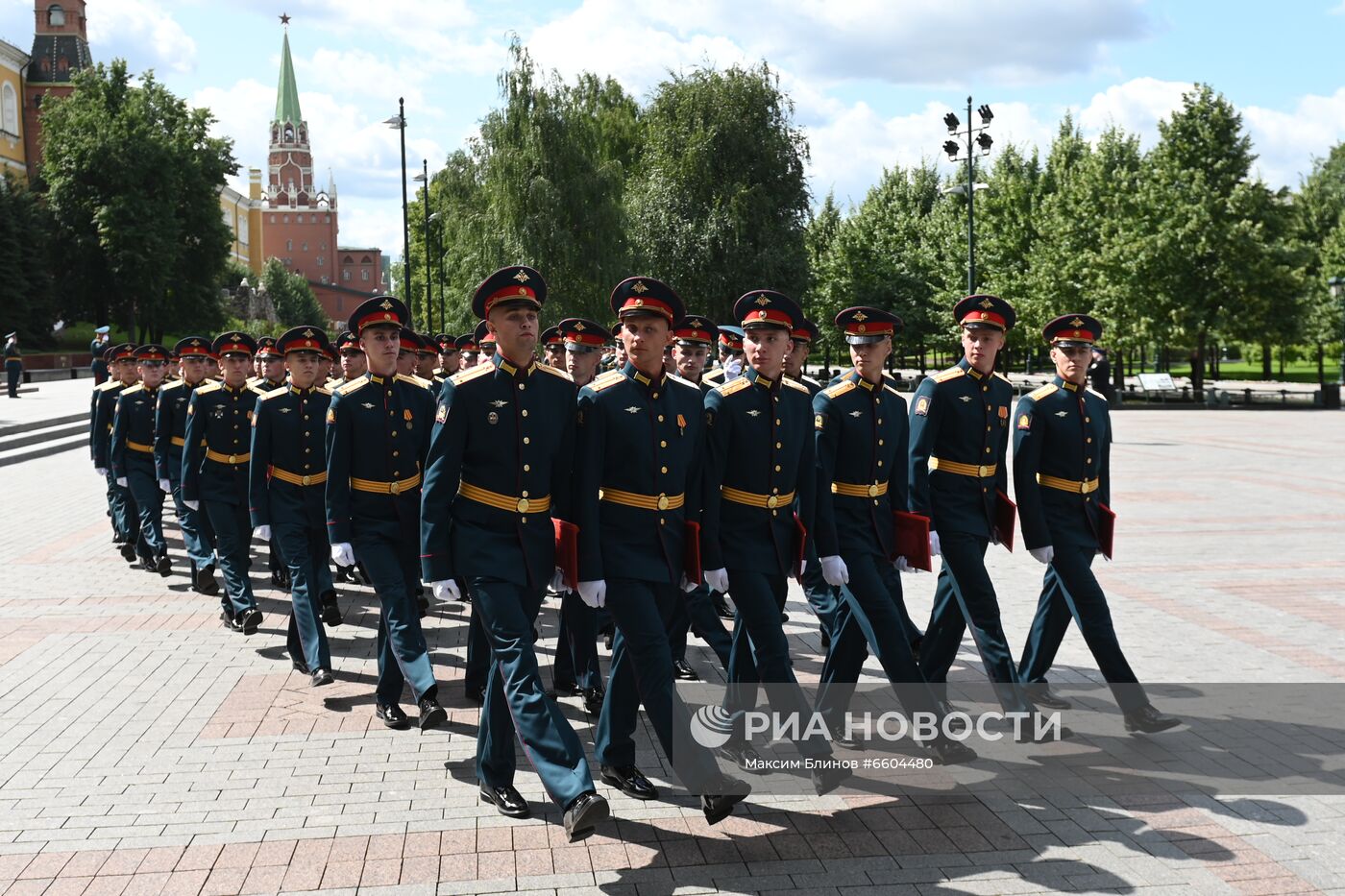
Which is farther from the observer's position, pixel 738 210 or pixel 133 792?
pixel 738 210

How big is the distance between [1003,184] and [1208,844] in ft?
175

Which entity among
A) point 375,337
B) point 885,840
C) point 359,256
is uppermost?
point 359,256

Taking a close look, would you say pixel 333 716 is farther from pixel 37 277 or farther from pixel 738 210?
pixel 37 277

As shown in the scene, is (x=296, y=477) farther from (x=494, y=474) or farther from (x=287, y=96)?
(x=287, y=96)

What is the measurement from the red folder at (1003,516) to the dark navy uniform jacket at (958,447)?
0.07 meters

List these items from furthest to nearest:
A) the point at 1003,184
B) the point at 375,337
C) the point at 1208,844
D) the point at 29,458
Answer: the point at 1003,184, the point at 29,458, the point at 375,337, the point at 1208,844

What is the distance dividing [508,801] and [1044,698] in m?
3.38

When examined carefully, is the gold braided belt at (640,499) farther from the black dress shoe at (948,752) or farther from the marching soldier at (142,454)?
the marching soldier at (142,454)

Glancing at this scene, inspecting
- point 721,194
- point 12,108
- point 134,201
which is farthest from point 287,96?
point 721,194

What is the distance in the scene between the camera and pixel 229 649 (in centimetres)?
890

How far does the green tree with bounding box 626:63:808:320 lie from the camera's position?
42.6m

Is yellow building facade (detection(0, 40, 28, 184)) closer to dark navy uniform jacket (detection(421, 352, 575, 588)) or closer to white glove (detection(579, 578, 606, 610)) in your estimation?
dark navy uniform jacket (detection(421, 352, 575, 588))

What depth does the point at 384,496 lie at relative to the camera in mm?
7090

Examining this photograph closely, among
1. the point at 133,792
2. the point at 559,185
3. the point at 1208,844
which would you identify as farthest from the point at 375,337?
the point at 559,185
